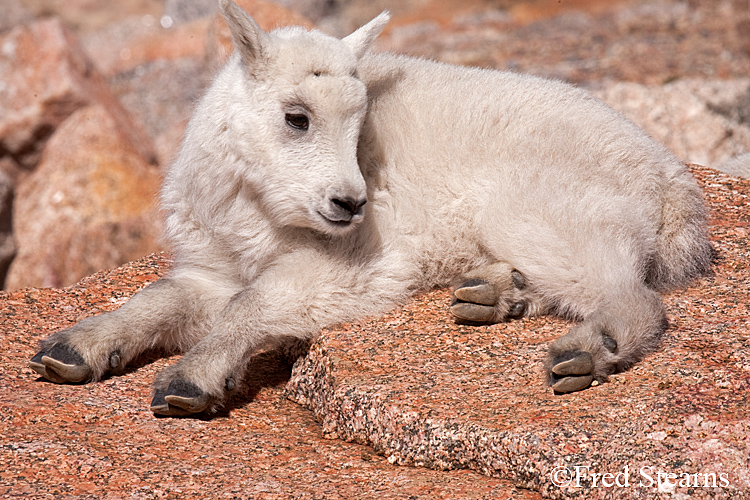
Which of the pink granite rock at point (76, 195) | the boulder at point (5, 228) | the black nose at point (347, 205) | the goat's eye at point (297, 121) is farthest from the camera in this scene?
the boulder at point (5, 228)

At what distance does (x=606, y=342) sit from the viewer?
3.80 metres

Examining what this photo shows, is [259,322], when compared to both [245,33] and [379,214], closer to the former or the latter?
[379,214]

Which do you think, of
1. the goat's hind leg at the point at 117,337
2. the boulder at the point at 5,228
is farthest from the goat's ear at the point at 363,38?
the boulder at the point at 5,228

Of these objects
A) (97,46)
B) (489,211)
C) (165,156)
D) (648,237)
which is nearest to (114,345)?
(489,211)

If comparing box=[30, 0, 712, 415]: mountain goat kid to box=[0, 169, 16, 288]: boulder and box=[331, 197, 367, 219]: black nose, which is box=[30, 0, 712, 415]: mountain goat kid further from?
box=[0, 169, 16, 288]: boulder

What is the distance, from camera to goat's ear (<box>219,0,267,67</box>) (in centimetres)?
421

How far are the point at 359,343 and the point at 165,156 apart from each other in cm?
952

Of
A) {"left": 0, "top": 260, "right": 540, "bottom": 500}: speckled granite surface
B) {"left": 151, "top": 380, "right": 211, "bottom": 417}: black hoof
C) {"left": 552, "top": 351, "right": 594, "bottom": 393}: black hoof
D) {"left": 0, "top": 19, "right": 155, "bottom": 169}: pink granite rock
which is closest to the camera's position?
{"left": 0, "top": 260, "right": 540, "bottom": 500}: speckled granite surface

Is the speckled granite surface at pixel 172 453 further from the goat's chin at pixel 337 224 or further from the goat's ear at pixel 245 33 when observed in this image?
the goat's ear at pixel 245 33

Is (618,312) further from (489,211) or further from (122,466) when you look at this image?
(122,466)

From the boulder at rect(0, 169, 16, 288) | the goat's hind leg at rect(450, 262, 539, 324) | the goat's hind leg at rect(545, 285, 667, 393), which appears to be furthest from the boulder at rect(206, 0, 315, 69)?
the goat's hind leg at rect(545, 285, 667, 393)

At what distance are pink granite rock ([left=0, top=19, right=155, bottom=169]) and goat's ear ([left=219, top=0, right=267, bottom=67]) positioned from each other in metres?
8.56

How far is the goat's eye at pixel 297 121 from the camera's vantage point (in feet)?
14.0

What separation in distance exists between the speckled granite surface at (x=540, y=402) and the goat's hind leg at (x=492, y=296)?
0.07m
